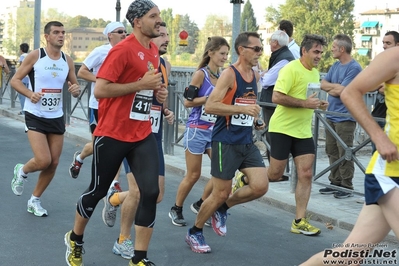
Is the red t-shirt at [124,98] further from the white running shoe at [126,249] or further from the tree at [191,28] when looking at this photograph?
the tree at [191,28]

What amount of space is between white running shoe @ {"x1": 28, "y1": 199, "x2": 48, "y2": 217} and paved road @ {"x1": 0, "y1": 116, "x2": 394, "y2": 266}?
0.19 ft

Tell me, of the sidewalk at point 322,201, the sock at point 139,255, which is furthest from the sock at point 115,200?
the sidewalk at point 322,201

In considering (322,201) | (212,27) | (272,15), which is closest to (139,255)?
(322,201)

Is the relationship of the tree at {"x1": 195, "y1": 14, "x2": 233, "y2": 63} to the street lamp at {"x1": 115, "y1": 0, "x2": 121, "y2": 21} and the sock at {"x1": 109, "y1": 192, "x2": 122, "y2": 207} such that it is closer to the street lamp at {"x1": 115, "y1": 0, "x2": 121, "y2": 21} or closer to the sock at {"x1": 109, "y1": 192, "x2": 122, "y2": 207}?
the street lamp at {"x1": 115, "y1": 0, "x2": 121, "y2": 21}

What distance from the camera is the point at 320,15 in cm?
11375

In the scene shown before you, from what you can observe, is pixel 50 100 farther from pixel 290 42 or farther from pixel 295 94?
pixel 290 42

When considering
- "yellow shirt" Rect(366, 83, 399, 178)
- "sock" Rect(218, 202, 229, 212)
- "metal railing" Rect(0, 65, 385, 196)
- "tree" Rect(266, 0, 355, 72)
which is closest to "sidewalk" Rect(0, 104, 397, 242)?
"metal railing" Rect(0, 65, 385, 196)

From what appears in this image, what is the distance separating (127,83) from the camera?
17.5 ft

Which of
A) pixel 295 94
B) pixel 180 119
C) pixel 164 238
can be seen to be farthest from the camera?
pixel 180 119

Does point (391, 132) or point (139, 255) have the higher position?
point (391, 132)

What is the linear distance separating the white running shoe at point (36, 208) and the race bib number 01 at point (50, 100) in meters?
0.94

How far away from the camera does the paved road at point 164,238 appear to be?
20.1 ft

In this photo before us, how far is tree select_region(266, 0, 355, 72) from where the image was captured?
114m

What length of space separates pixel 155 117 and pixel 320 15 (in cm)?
11024
